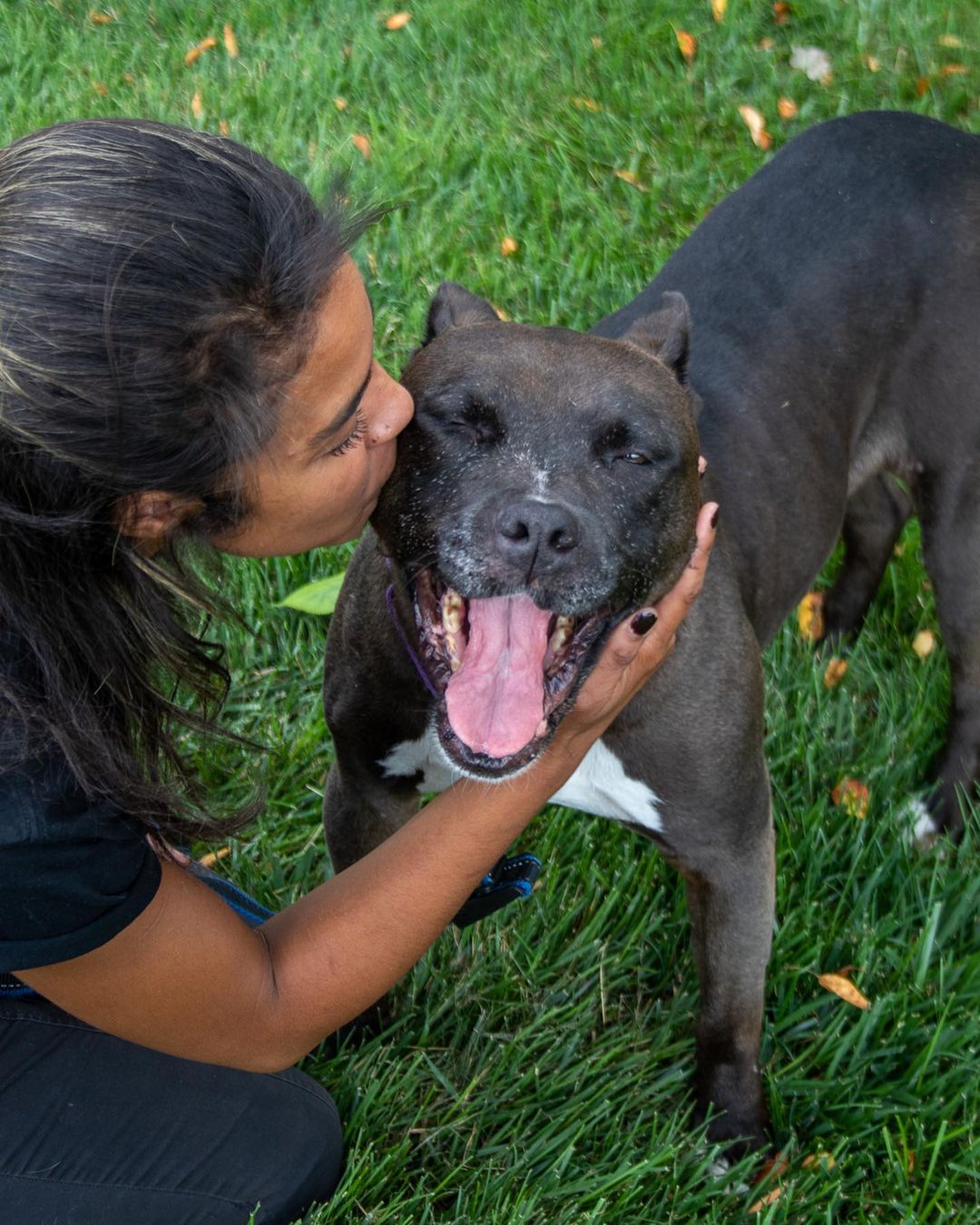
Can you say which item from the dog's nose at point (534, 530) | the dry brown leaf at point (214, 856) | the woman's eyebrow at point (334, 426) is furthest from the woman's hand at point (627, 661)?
the dry brown leaf at point (214, 856)

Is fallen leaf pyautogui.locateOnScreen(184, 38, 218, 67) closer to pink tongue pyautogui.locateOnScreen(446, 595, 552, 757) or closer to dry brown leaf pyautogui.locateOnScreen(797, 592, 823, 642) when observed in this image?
dry brown leaf pyautogui.locateOnScreen(797, 592, 823, 642)

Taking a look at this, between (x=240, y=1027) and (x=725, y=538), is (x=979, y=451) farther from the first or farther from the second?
(x=240, y=1027)

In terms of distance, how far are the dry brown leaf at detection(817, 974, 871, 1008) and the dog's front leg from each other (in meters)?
0.28

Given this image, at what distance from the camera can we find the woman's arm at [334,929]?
2.36 metres

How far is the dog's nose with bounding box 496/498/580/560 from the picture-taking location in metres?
2.44

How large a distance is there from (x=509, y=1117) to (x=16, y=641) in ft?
5.01

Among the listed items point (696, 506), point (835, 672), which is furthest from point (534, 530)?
point (835, 672)

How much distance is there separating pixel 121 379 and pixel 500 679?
0.92 m

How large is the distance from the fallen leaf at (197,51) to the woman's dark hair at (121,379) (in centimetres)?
430

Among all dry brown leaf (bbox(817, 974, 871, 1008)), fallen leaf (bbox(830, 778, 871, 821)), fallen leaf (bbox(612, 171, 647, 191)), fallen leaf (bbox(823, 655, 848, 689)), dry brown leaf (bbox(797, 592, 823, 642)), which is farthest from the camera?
fallen leaf (bbox(612, 171, 647, 191))

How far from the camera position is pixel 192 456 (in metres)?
2.23

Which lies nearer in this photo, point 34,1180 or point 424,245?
point 34,1180

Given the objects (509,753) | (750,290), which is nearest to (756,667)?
(509,753)

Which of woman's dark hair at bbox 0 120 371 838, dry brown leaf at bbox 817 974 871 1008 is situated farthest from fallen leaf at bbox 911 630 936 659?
woman's dark hair at bbox 0 120 371 838
